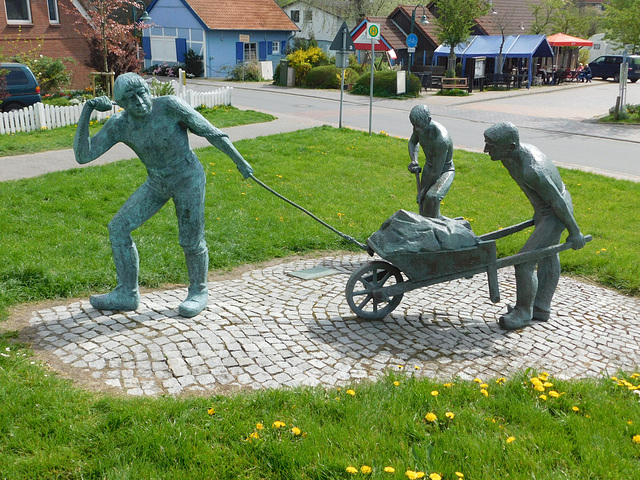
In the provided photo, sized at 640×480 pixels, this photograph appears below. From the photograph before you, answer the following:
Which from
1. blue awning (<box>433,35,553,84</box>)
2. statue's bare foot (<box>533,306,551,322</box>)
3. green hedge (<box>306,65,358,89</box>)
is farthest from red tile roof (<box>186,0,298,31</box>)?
statue's bare foot (<box>533,306,551,322</box>)

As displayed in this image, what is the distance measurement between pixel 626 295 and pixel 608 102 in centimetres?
2530

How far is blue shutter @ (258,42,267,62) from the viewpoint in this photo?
42.1 m

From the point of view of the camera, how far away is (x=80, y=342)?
536 cm

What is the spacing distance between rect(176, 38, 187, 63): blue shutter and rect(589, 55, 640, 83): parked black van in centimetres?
2678

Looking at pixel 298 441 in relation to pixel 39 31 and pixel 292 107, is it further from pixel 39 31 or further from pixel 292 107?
pixel 39 31

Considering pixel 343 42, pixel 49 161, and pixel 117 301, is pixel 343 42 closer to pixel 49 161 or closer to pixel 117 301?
pixel 49 161

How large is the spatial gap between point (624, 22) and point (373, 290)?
2157 cm

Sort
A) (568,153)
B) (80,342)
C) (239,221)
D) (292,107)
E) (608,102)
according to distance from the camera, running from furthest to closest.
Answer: (608,102)
(292,107)
(568,153)
(239,221)
(80,342)

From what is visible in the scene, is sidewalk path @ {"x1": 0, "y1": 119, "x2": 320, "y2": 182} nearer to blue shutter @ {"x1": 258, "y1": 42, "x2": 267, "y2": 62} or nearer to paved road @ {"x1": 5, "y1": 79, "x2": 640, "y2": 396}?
paved road @ {"x1": 5, "y1": 79, "x2": 640, "y2": 396}

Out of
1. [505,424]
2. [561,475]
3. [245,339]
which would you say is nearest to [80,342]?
[245,339]

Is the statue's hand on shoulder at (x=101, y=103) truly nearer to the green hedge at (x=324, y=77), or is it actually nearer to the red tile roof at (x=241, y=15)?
the green hedge at (x=324, y=77)

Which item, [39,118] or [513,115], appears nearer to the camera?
[39,118]

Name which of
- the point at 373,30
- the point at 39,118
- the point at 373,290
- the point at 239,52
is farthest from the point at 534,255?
the point at 239,52

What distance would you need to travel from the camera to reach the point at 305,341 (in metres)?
5.59
